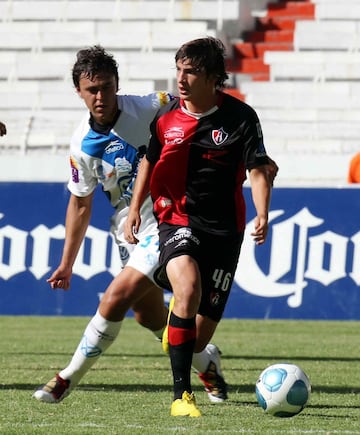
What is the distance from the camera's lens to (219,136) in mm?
6406

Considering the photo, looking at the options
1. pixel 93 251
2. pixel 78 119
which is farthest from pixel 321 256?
pixel 78 119

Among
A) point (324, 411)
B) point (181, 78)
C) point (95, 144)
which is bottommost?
point (324, 411)

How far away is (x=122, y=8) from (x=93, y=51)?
14.4 metres

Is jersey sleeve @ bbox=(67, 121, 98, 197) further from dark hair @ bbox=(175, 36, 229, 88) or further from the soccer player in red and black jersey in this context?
dark hair @ bbox=(175, 36, 229, 88)

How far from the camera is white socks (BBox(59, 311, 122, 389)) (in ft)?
22.3

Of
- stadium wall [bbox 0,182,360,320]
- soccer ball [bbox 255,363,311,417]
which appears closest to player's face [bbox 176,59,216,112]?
soccer ball [bbox 255,363,311,417]

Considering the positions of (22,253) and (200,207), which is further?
(22,253)

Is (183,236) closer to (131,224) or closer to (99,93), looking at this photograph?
(131,224)

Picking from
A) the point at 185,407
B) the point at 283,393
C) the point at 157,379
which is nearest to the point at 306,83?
the point at 157,379

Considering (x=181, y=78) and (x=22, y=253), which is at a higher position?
(x=181, y=78)

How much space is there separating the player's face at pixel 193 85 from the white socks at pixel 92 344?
134cm

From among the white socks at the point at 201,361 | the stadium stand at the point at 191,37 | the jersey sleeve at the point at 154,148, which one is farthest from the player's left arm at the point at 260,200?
the stadium stand at the point at 191,37

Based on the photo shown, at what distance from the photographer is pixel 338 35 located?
65.1 ft

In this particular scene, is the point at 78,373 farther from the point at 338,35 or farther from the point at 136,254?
the point at 338,35
